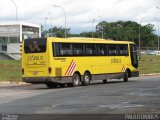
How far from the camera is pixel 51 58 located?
31844mm

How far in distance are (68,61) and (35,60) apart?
2121 mm

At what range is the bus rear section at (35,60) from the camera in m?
32.1

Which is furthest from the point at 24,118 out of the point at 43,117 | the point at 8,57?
the point at 8,57

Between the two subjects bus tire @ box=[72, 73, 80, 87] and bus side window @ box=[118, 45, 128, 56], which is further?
bus side window @ box=[118, 45, 128, 56]

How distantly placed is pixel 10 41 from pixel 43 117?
84794 millimetres

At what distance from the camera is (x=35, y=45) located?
106ft

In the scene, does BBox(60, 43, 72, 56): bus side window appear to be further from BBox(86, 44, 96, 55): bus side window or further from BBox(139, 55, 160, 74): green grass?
BBox(139, 55, 160, 74): green grass

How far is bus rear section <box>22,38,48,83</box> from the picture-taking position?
105 feet

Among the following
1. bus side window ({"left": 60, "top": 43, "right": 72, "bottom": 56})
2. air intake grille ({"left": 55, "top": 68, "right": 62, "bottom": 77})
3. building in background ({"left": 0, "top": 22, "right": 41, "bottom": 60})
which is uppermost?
building in background ({"left": 0, "top": 22, "right": 41, "bottom": 60})

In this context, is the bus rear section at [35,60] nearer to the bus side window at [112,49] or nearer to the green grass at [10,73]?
the bus side window at [112,49]

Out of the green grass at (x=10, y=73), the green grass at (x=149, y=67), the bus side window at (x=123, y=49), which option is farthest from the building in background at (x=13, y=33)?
the bus side window at (x=123, y=49)

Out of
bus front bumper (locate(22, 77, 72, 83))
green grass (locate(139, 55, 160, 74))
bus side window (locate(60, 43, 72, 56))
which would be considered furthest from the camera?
green grass (locate(139, 55, 160, 74))

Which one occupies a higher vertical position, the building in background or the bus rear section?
the building in background

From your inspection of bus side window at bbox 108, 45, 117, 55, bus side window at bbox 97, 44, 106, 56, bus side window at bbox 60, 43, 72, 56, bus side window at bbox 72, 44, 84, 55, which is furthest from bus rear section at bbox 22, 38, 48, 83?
bus side window at bbox 108, 45, 117, 55
